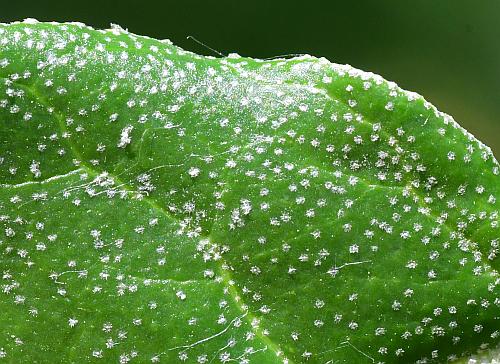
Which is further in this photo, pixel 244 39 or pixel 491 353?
pixel 244 39

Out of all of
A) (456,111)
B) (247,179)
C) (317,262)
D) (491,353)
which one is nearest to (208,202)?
(247,179)

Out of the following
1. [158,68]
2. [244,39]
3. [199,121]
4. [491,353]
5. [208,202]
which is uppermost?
[244,39]

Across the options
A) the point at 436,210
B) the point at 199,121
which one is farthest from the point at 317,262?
the point at 199,121

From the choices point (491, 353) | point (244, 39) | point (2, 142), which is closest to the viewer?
point (2, 142)

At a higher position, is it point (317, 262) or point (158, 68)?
point (158, 68)

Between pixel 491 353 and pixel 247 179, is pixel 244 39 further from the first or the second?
pixel 491 353

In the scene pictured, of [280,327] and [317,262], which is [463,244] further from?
[280,327]

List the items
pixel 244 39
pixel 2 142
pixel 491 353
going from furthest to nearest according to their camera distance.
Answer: pixel 244 39, pixel 491 353, pixel 2 142
